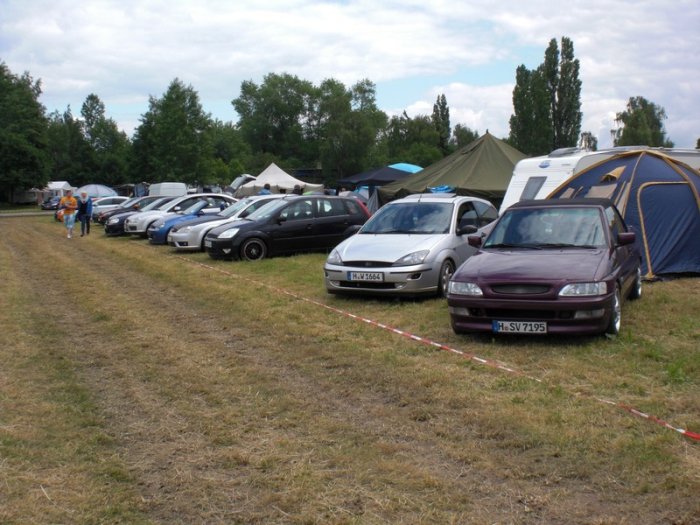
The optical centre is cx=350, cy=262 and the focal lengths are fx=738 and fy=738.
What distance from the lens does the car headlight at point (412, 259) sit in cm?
1044

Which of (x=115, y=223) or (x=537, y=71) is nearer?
(x=115, y=223)

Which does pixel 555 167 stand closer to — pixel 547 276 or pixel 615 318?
pixel 615 318

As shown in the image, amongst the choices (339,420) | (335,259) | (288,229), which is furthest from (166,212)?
(339,420)

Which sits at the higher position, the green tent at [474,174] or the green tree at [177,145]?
the green tree at [177,145]

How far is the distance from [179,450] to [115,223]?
22.9m

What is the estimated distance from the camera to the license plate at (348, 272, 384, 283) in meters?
10.5

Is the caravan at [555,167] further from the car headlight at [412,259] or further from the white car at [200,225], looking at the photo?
the white car at [200,225]

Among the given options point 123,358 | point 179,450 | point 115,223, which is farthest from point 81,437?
point 115,223

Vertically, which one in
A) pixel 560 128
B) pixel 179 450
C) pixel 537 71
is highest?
pixel 537 71

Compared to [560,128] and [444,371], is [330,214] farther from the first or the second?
[560,128]

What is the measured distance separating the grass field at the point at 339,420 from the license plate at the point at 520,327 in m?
0.18

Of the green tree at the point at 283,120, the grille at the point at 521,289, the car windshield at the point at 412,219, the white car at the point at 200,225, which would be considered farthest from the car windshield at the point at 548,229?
the green tree at the point at 283,120

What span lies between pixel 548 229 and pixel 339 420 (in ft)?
15.0

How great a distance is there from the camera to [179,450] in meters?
4.94
